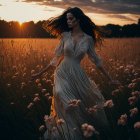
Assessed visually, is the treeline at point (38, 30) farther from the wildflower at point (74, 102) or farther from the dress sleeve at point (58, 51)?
the wildflower at point (74, 102)

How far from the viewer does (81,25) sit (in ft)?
20.1

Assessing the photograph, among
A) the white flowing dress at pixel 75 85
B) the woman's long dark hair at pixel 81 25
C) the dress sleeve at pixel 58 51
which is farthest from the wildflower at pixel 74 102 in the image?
the woman's long dark hair at pixel 81 25

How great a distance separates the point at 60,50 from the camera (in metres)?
5.85

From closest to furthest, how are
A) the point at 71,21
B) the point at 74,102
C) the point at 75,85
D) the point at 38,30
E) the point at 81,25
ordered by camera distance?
1. the point at 74,102
2. the point at 75,85
3. the point at 71,21
4. the point at 81,25
5. the point at 38,30

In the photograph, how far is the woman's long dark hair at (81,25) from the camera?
6059 millimetres

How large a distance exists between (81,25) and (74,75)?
0.81 meters

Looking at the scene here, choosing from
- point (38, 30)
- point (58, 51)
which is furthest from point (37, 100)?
point (38, 30)

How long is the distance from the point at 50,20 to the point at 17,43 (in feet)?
16.2

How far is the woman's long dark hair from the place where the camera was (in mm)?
6059

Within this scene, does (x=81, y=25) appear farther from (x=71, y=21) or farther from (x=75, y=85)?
(x=75, y=85)

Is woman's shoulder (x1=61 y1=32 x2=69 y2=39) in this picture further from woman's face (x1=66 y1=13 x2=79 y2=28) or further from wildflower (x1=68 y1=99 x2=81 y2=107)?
wildflower (x1=68 y1=99 x2=81 y2=107)

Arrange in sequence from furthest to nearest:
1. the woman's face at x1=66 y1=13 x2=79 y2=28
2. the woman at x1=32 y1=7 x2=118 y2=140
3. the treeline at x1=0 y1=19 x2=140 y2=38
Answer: the treeline at x1=0 y1=19 x2=140 y2=38
the woman's face at x1=66 y1=13 x2=79 y2=28
the woman at x1=32 y1=7 x2=118 y2=140

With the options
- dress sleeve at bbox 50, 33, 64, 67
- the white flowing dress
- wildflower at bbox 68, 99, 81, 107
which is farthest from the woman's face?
wildflower at bbox 68, 99, 81, 107

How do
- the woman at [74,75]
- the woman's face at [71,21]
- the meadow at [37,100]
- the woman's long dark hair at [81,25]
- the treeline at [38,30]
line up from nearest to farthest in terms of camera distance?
the meadow at [37,100], the woman at [74,75], the woman's face at [71,21], the woman's long dark hair at [81,25], the treeline at [38,30]
